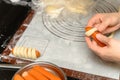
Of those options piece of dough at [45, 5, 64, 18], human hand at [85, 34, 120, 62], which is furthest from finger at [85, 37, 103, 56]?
piece of dough at [45, 5, 64, 18]

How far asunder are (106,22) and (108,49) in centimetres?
10

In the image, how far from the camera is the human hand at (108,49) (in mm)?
685

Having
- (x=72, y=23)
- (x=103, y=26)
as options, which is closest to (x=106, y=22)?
A: (x=103, y=26)

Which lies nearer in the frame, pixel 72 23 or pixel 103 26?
pixel 103 26

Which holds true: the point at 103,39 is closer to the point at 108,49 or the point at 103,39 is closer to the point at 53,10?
the point at 108,49

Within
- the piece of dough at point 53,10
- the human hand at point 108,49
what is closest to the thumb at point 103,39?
the human hand at point 108,49

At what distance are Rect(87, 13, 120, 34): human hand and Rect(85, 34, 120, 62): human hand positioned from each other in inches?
2.2

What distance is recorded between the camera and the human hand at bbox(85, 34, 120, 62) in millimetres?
685

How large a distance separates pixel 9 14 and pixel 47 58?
0.33 m

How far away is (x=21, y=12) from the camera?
1.01 m

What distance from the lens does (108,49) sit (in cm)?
69

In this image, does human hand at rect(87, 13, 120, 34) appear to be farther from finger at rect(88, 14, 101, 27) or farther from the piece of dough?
the piece of dough

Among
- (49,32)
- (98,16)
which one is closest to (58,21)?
(49,32)

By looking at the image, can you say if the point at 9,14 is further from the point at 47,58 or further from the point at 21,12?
the point at 47,58
